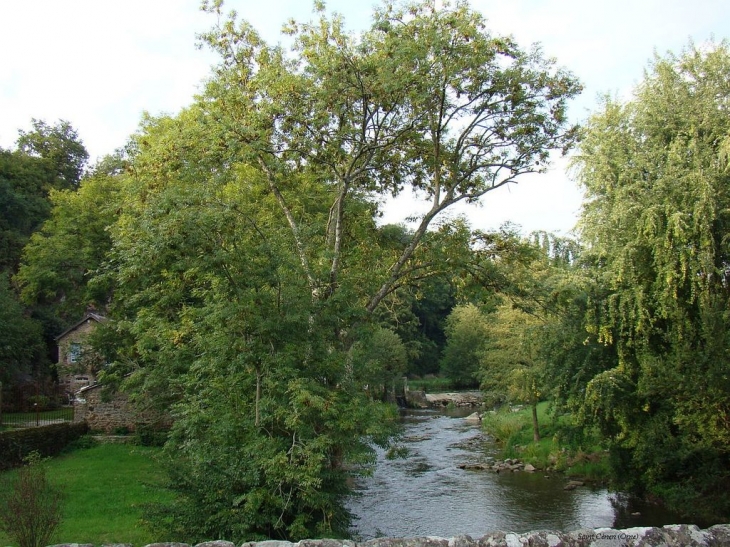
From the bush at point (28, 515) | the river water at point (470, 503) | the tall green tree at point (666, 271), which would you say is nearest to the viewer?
the bush at point (28, 515)

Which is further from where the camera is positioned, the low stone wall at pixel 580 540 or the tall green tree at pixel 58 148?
the tall green tree at pixel 58 148

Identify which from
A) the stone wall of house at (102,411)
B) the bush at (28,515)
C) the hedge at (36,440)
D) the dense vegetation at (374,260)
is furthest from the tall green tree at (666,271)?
the stone wall of house at (102,411)

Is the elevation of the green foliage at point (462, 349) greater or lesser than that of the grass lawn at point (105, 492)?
greater

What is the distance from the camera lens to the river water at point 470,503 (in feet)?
51.3

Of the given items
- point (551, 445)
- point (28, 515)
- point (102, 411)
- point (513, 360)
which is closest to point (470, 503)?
point (551, 445)

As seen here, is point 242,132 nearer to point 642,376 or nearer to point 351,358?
point 351,358

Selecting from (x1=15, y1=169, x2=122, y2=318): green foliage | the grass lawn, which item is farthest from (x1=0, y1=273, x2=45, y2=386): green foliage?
the grass lawn

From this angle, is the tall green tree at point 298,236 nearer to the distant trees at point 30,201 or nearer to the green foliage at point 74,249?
the green foliage at point 74,249

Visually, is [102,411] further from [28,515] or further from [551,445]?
[551,445]

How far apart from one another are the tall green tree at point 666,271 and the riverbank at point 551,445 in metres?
1.87

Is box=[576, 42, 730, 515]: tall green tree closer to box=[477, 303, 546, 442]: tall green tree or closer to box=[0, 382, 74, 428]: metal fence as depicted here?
box=[477, 303, 546, 442]: tall green tree

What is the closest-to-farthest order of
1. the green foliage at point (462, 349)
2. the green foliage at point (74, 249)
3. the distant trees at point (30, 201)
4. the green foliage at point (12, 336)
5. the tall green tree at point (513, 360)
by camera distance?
the tall green tree at point (513, 360), the green foliage at point (74, 249), the green foliage at point (12, 336), the distant trees at point (30, 201), the green foliage at point (462, 349)

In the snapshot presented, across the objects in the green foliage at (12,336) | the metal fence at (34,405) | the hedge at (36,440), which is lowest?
the hedge at (36,440)

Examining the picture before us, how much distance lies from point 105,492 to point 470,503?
10210 millimetres
